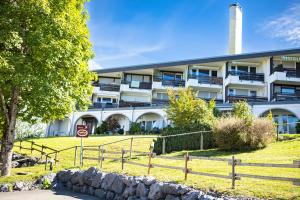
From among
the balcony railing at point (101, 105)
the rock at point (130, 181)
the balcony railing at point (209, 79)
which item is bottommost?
the rock at point (130, 181)

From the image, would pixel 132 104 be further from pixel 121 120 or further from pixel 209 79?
pixel 209 79

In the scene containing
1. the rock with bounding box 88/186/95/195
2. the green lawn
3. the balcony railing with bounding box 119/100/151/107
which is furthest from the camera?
the balcony railing with bounding box 119/100/151/107

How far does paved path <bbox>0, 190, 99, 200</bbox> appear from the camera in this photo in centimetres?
1490

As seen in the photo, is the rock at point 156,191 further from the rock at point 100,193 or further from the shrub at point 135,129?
the shrub at point 135,129

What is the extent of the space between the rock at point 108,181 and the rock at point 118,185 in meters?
0.16

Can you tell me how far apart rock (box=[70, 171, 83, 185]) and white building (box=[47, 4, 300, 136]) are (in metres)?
23.9

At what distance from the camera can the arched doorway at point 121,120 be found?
148 feet

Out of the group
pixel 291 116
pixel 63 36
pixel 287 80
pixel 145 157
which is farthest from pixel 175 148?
pixel 287 80

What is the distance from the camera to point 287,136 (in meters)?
25.0

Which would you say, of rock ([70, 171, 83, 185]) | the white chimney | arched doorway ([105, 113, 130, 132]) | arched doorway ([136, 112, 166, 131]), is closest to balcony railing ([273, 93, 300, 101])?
the white chimney

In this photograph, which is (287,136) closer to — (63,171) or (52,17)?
(63,171)

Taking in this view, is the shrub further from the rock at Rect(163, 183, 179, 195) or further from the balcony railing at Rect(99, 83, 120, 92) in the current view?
the rock at Rect(163, 183, 179, 195)

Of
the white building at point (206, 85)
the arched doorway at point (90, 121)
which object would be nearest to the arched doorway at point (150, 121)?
the white building at point (206, 85)

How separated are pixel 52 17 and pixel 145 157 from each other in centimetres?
902
